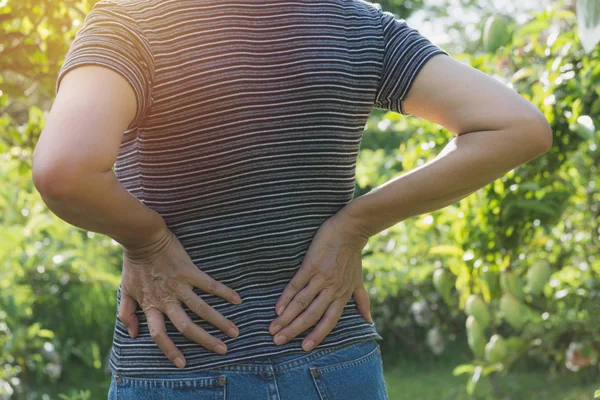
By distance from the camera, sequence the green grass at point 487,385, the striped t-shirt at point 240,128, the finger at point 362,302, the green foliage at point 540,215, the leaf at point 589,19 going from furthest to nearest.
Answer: the green grass at point 487,385
the green foliage at point 540,215
the finger at point 362,302
the striped t-shirt at point 240,128
the leaf at point 589,19

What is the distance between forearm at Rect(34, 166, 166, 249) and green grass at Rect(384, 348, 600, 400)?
3755 millimetres

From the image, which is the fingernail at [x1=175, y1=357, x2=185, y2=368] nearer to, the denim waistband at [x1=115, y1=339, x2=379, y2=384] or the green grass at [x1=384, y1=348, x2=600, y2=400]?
the denim waistband at [x1=115, y1=339, x2=379, y2=384]

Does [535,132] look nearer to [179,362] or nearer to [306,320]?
[306,320]

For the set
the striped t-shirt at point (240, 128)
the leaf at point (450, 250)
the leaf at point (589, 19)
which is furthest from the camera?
the leaf at point (450, 250)

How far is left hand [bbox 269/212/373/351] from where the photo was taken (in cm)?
120

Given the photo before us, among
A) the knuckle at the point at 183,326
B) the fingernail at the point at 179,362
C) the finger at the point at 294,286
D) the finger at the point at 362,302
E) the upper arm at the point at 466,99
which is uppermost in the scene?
the upper arm at the point at 466,99

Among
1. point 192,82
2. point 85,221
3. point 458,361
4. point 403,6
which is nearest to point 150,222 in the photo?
point 85,221

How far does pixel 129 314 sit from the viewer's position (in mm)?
1234

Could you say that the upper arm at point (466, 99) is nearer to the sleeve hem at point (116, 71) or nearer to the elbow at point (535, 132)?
the elbow at point (535, 132)

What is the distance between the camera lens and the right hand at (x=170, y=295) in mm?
1166

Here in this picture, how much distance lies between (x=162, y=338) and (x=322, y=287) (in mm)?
253

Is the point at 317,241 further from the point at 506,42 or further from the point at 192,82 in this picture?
the point at 506,42

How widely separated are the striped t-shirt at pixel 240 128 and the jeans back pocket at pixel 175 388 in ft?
0.05

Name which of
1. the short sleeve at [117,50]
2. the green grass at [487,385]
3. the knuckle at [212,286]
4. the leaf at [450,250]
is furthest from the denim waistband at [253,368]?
the green grass at [487,385]
